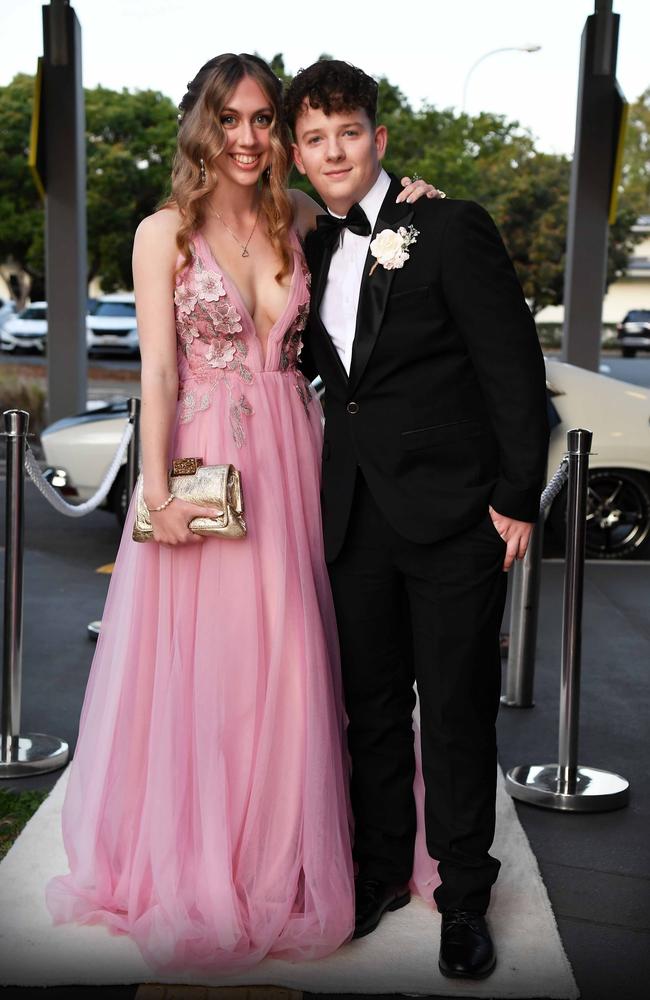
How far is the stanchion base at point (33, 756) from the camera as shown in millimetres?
4543

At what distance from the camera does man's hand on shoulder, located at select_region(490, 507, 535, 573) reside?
10.1 feet

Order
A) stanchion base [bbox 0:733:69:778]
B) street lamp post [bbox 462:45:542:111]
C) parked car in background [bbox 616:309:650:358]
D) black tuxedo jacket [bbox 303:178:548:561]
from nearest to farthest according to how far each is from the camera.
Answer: black tuxedo jacket [bbox 303:178:548:561] < stanchion base [bbox 0:733:69:778] < street lamp post [bbox 462:45:542:111] < parked car in background [bbox 616:309:650:358]

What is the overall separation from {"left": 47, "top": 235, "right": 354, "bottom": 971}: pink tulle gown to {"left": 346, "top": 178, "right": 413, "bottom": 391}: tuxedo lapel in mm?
285

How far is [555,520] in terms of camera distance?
896 centimetres

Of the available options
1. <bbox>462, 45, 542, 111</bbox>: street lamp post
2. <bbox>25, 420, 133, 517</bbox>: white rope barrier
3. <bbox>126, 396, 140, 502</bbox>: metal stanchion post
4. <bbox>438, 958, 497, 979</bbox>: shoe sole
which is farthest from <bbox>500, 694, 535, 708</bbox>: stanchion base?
<bbox>462, 45, 542, 111</bbox>: street lamp post

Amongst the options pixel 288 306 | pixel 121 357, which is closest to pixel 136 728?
pixel 288 306

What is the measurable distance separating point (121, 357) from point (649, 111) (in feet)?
103

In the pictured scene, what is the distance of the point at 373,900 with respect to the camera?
338 centimetres

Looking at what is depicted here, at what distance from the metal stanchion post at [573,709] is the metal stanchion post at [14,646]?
176 cm

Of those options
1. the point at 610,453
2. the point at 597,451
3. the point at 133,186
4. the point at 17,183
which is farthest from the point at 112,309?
the point at 610,453

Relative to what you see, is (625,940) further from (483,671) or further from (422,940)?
(483,671)

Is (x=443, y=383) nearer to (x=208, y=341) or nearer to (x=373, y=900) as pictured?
(x=208, y=341)

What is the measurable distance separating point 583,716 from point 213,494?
9.18ft

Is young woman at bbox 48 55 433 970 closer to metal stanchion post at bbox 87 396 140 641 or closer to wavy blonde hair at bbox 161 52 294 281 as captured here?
wavy blonde hair at bbox 161 52 294 281
